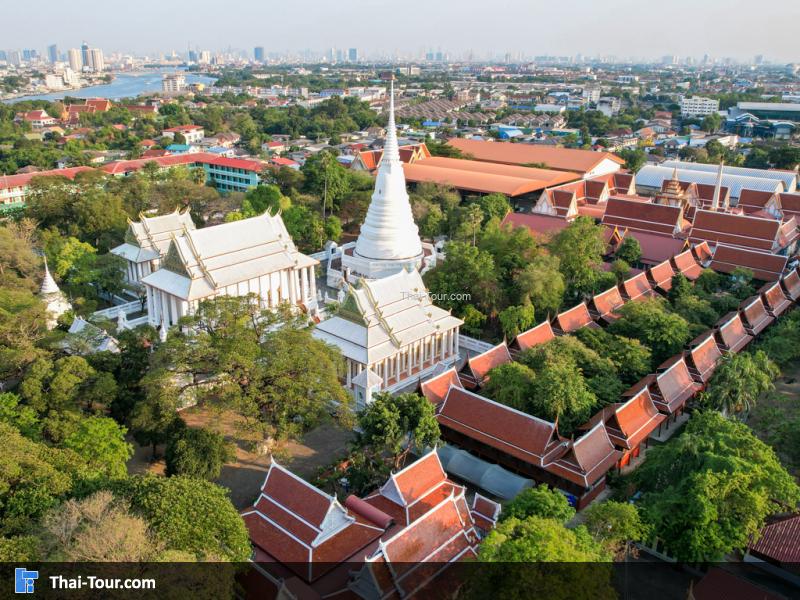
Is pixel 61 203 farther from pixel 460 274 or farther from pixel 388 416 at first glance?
pixel 388 416

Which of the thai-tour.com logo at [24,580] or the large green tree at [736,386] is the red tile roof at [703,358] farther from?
the thai-tour.com logo at [24,580]

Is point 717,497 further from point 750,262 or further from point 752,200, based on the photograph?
point 752,200

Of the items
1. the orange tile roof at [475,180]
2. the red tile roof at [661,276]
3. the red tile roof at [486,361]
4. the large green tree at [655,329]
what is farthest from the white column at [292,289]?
the orange tile roof at [475,180]

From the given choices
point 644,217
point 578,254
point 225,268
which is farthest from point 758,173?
point 225,268

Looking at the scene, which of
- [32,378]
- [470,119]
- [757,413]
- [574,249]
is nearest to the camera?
[32,378]

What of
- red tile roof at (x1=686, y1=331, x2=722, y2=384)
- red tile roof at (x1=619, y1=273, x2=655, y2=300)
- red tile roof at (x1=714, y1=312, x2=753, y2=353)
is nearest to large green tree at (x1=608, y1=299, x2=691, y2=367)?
red tile roof at (x1=686, y1=331, x2=722, y2=384)

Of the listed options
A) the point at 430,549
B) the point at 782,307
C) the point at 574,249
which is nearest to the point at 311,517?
the point at 430,549
